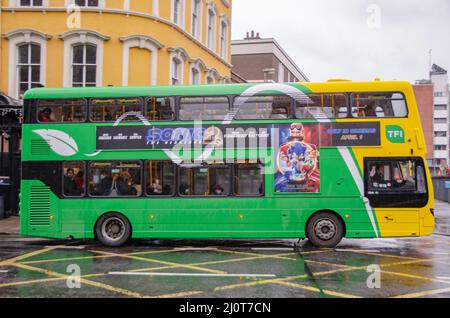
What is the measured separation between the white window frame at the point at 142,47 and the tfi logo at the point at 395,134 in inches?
458

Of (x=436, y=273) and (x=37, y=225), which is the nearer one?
(x=436, y=273)

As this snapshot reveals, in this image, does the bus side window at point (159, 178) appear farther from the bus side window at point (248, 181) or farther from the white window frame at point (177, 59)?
the white window frame at point (177, 59)

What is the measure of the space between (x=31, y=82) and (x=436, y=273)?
17785 mm

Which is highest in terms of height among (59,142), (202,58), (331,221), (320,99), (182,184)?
(202,58)

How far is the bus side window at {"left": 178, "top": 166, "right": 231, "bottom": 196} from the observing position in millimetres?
13078

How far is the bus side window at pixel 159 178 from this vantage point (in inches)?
521

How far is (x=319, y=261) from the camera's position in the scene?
10.9 meters

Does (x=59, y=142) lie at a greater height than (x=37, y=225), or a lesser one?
greater

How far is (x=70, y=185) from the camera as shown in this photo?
44.1ft

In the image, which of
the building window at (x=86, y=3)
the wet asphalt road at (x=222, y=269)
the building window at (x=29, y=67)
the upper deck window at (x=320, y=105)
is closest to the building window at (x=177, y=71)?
the building window at (x=86, y=3)

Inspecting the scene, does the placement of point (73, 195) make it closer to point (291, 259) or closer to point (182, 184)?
point (182, 184)

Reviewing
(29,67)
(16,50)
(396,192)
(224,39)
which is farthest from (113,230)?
(224,39)

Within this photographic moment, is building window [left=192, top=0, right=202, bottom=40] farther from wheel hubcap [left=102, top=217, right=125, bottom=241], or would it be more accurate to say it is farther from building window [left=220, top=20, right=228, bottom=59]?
wheel hubcap [left=102, top=217, right=125, bottom=241]
